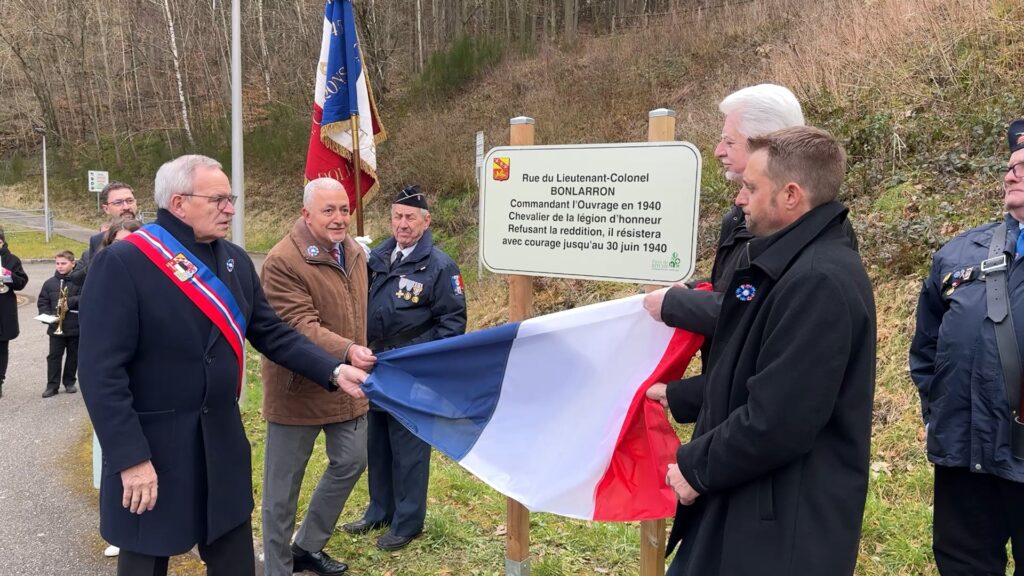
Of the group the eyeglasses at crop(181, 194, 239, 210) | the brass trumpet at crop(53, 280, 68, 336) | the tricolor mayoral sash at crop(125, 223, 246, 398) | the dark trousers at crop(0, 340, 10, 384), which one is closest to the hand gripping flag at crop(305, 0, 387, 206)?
the eyeglasses at crop(181, 194, 239, 210)

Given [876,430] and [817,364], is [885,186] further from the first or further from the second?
[817,364]

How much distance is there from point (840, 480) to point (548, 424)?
1318 millimetres


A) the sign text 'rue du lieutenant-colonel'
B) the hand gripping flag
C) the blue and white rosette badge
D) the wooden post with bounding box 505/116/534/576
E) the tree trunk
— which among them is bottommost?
the wooden post with bounding box 505/116/534/576

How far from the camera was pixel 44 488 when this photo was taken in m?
5.55

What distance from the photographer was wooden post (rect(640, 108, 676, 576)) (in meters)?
2.99

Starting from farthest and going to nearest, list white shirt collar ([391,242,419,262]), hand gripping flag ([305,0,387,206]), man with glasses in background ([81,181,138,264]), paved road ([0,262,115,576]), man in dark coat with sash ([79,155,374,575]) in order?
1. hand gripping flag ([305,0,387,206])
2. man with glasses in background ([81,181,138,264])
3. white shirt collar ([391,242,419,262])
4. paved road ([0,262,115,576])
5. man in dark coat with sash ([79,155,374,575])

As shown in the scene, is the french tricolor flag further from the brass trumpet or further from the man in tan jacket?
the brass trumpet

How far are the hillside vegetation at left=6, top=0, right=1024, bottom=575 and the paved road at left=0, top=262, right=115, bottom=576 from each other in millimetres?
1631

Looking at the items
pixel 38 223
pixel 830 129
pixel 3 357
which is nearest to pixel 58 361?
pixel 3 357

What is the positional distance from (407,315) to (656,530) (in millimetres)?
2162

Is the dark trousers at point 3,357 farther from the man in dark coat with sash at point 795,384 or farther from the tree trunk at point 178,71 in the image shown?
the tree trunk at point 178,71

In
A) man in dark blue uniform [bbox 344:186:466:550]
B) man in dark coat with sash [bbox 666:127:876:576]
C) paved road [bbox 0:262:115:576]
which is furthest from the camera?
man in dark blue uniform [bbox 344:186:466:550]

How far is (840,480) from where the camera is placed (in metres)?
1.99

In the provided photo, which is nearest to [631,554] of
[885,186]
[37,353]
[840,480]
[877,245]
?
[840,480]
